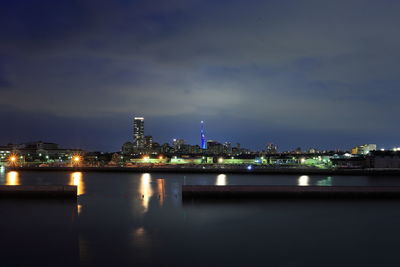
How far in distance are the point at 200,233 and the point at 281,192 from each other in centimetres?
1028

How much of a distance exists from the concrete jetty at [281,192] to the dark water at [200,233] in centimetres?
112

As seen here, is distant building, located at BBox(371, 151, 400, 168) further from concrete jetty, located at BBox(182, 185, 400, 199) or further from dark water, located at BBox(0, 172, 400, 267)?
dark water, located at BBox(0, 172, 400, 267)

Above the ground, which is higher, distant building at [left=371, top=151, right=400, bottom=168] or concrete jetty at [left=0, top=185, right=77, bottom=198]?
distant building at [left=371, top=151, right=400, bottom=168]

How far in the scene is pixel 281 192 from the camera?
923 inches

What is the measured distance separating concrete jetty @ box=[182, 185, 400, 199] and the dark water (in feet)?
3.67

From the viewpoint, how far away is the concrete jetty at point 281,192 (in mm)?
22766

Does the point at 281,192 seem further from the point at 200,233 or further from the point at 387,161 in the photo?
the point at 387,161

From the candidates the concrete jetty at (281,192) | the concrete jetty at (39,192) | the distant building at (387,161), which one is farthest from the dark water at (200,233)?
the distant building at (387,161)

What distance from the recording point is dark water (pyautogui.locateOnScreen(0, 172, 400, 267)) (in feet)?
37.0

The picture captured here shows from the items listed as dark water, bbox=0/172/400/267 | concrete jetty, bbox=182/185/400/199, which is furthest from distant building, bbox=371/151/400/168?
dark water, bbox=0/172/400/267

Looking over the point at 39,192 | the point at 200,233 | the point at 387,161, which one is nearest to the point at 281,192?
the point at 200,233

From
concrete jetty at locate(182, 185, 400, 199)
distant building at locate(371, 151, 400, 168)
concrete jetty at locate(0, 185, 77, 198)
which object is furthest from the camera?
distant building at locate(371, 151, 400, 168)

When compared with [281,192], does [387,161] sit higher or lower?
higher

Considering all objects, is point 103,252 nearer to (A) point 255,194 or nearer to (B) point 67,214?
(B) point 67,214
